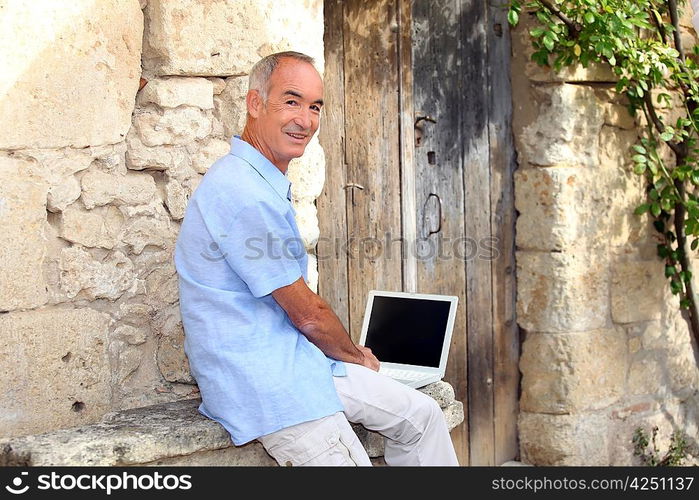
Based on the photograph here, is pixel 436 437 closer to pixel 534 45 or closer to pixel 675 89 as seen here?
pixel 534 45

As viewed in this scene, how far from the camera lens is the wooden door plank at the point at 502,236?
14.5 ft

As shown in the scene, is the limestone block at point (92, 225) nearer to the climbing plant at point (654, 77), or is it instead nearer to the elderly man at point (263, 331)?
the elderly man at point (263, 331)

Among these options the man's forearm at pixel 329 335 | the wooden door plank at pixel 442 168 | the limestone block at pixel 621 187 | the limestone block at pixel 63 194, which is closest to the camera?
the man's forearm at pixel 329 335

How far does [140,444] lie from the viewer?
2.53 metres

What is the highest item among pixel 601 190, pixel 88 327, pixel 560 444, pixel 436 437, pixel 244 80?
pixel 244 80

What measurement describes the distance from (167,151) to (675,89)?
2.81m

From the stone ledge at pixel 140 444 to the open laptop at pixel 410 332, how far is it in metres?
0.61

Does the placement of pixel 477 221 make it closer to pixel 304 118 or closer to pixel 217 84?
pixel 217 84

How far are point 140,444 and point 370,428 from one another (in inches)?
26.0

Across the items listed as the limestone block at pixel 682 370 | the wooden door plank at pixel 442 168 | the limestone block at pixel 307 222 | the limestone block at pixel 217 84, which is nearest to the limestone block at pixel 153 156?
the limestone block at pixel 217 84

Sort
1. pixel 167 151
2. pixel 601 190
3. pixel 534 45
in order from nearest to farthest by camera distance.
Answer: pixel 167 151
pixel 534 45
pixel 601 190

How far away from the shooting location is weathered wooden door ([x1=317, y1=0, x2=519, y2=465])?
3.94 metres

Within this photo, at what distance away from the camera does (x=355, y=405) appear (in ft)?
8.61

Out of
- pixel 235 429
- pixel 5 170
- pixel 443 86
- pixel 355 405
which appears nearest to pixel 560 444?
pixel 443 86
